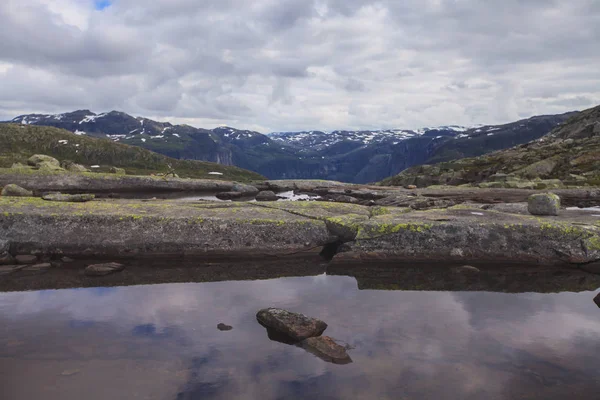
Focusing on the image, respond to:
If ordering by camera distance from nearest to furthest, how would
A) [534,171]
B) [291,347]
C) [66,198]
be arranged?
[291,347] < [66,198] < [534,171]

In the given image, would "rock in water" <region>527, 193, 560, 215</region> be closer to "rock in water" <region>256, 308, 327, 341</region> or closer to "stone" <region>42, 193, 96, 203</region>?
"rock in water" <region>256, 308, 327, 341</region>

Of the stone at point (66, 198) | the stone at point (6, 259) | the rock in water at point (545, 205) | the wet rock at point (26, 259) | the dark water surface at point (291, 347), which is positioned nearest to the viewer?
the dark water surface at point (291, 347)

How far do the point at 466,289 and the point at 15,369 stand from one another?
17642mm

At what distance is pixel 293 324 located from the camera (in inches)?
500

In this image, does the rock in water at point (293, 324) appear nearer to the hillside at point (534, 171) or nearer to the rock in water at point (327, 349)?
A: the rock in water at point (327, 349)

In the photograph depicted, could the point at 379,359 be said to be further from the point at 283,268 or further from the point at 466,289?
the point at 283,268

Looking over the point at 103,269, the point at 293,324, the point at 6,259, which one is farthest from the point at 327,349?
the point at 6,259

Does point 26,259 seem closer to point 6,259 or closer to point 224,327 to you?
point 6,259

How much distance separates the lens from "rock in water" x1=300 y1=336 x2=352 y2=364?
11.1m

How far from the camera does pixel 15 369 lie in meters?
10.3

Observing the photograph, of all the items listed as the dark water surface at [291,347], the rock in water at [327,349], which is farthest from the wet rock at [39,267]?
the rock in water at [327,349]

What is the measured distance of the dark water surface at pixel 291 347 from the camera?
31.8 feet

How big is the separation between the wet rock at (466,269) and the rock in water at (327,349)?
10840mm

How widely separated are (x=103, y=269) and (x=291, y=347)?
40.6 feet
